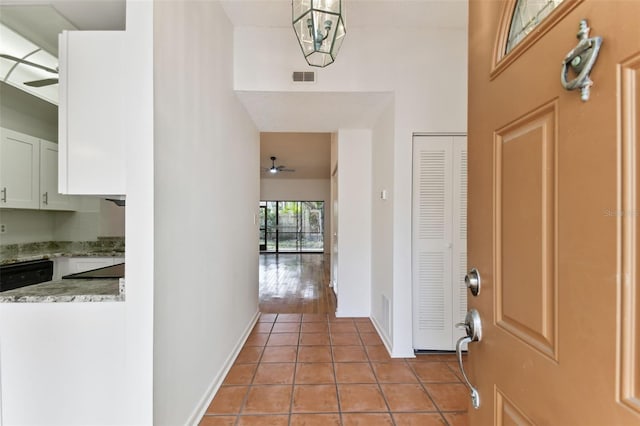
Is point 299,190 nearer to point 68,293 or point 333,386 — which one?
point 333,386

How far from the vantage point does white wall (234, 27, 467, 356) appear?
2.61m

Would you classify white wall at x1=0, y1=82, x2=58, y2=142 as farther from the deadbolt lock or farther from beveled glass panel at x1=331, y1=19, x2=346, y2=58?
the deadbolt lock

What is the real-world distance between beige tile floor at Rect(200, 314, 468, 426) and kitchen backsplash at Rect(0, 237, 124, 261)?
2118 millimetres

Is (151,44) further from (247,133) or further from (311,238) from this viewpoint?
(311,238)

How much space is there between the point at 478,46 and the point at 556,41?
375 mm

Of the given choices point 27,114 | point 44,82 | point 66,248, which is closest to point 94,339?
point 44,82

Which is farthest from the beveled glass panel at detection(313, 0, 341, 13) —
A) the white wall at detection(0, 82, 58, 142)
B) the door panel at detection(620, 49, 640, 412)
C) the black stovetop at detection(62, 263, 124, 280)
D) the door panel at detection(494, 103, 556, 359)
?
the white wall at detection(0, 82, 58, 142)

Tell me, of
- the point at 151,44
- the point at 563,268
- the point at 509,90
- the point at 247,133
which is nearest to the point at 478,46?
the point at 509,90

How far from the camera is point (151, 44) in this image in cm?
131

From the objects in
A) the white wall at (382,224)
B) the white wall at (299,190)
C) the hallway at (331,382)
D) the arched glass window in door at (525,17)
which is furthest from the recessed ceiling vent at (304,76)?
the white wall at (299,190)

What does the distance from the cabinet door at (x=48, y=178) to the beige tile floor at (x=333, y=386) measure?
8.66ft

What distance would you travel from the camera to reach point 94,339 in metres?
1.33

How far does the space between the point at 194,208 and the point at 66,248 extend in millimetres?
2880

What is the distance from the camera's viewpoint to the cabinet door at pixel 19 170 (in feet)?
8.76
